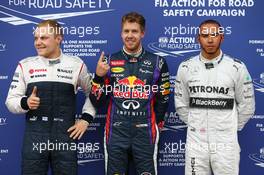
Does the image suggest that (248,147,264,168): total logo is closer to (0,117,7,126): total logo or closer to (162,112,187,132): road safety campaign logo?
(162,112,187,132): road safety campaign logo

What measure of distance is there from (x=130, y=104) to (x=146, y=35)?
2.59 ft

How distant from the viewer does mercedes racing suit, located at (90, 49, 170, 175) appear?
292 centimetres

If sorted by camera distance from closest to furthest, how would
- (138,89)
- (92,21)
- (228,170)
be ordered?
(228,170), (138,89), (92,21)

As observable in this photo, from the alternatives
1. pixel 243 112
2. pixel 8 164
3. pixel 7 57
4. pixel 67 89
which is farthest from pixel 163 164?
pixel 7 57

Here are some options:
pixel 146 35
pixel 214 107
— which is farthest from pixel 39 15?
pixel 214 107

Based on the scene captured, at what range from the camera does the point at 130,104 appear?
298 cm

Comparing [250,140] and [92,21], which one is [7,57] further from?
[250,140]

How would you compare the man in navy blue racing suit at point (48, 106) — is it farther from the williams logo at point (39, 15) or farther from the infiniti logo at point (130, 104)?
the williams logo at point (39, 15)

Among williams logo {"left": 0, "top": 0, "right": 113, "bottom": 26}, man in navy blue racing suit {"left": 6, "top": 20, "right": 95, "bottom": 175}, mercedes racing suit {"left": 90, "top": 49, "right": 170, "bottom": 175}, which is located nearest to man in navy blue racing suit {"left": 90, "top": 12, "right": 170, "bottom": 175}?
mercedes racing suit {"left": 90, "top": 49, "right": 170, "bottom": 175}

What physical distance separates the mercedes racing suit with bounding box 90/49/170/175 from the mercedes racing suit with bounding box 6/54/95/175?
0.25m

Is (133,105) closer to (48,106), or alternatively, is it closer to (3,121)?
(48,106)

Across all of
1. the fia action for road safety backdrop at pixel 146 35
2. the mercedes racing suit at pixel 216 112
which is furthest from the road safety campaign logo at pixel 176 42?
the mercedes racing suit at pixel 216 112

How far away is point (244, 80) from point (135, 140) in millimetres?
960

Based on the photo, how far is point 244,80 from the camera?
292 centimetres
